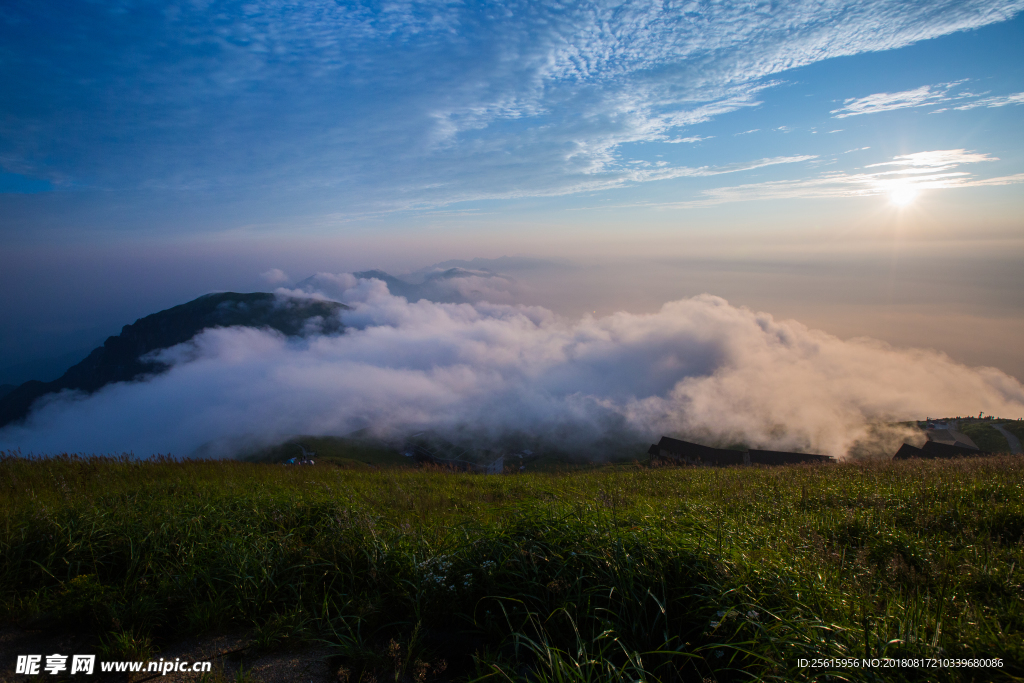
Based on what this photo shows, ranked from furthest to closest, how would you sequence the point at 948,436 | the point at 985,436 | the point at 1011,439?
the point at 948,436 → the point at 985,436 → the point at 1011,439

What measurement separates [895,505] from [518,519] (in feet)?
18.8

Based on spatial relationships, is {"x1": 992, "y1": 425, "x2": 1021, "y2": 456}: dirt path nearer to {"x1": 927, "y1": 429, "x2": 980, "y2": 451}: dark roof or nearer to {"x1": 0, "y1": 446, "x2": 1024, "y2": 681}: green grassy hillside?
{"x1": 927, "y1": 429, "x2": 980, "y2": 451}: dark roof

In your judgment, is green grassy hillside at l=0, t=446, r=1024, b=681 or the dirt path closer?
green grassy hillside at l=0, t=446, r=1024, b=681

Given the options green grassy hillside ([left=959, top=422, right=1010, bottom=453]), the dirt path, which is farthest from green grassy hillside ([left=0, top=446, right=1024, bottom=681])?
the dirt path

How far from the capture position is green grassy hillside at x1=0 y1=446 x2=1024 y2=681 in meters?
2.98

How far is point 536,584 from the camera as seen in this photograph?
12.3ft

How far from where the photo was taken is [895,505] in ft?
21.7

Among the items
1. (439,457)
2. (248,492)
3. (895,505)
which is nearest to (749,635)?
(895,505)

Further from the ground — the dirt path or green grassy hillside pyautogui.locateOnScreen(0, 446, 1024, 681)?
green grassy hillside pyautogui.locateOnScreen(0, 446, 1024, 681)

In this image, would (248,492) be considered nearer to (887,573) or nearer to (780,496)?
(887,573)

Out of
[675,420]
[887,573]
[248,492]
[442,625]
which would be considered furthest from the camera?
[675,420]

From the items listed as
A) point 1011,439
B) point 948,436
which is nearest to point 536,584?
point 1011,439

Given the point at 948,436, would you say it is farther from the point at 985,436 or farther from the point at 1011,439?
the point at 1011,439

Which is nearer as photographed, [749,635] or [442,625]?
[749,635]
